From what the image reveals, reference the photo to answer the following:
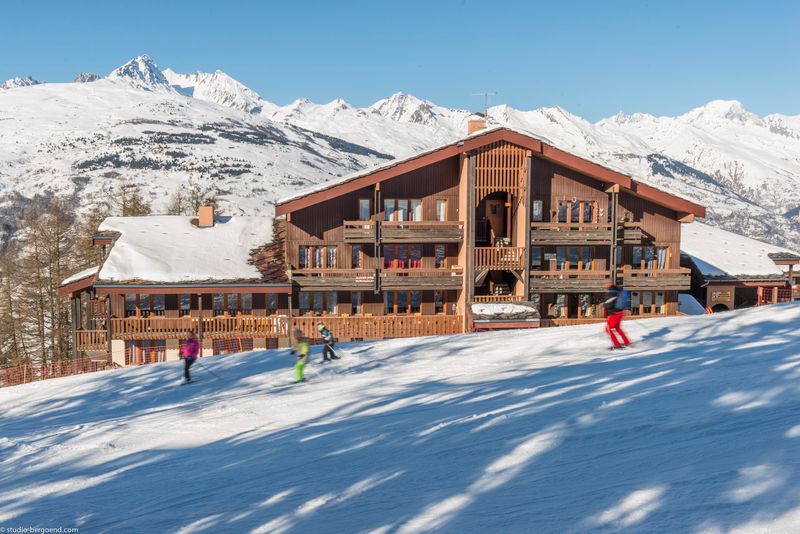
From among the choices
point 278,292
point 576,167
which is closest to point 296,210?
point 278,292

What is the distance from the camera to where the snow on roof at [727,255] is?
31.8 metres

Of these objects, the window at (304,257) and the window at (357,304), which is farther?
the window at (357,304)

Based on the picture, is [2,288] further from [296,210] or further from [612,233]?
[612,233]

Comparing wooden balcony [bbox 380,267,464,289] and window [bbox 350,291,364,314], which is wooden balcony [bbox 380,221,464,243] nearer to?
wooden balcony [bbox 380,267,464,289]

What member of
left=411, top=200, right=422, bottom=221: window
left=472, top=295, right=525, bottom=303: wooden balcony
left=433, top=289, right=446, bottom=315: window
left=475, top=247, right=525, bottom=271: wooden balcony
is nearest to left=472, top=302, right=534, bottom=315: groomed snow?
left=472, top=295, right=525, bottom=303: wooden balcony

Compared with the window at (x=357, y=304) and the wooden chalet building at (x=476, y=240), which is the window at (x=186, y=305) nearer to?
the wooden chalet building at (x=476, y=240)

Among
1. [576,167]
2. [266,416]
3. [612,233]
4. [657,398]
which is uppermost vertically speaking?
[576,167]

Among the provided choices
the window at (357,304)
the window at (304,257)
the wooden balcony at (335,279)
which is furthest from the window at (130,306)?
the window at (357,304)

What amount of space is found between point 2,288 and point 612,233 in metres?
34.6

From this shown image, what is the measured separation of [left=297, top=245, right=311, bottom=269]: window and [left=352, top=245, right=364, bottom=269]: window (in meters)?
2.20

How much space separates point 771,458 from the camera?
6641mm

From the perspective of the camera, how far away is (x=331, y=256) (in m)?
28.1

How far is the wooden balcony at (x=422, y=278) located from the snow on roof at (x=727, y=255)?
48.1 feet

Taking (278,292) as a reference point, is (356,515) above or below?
below
